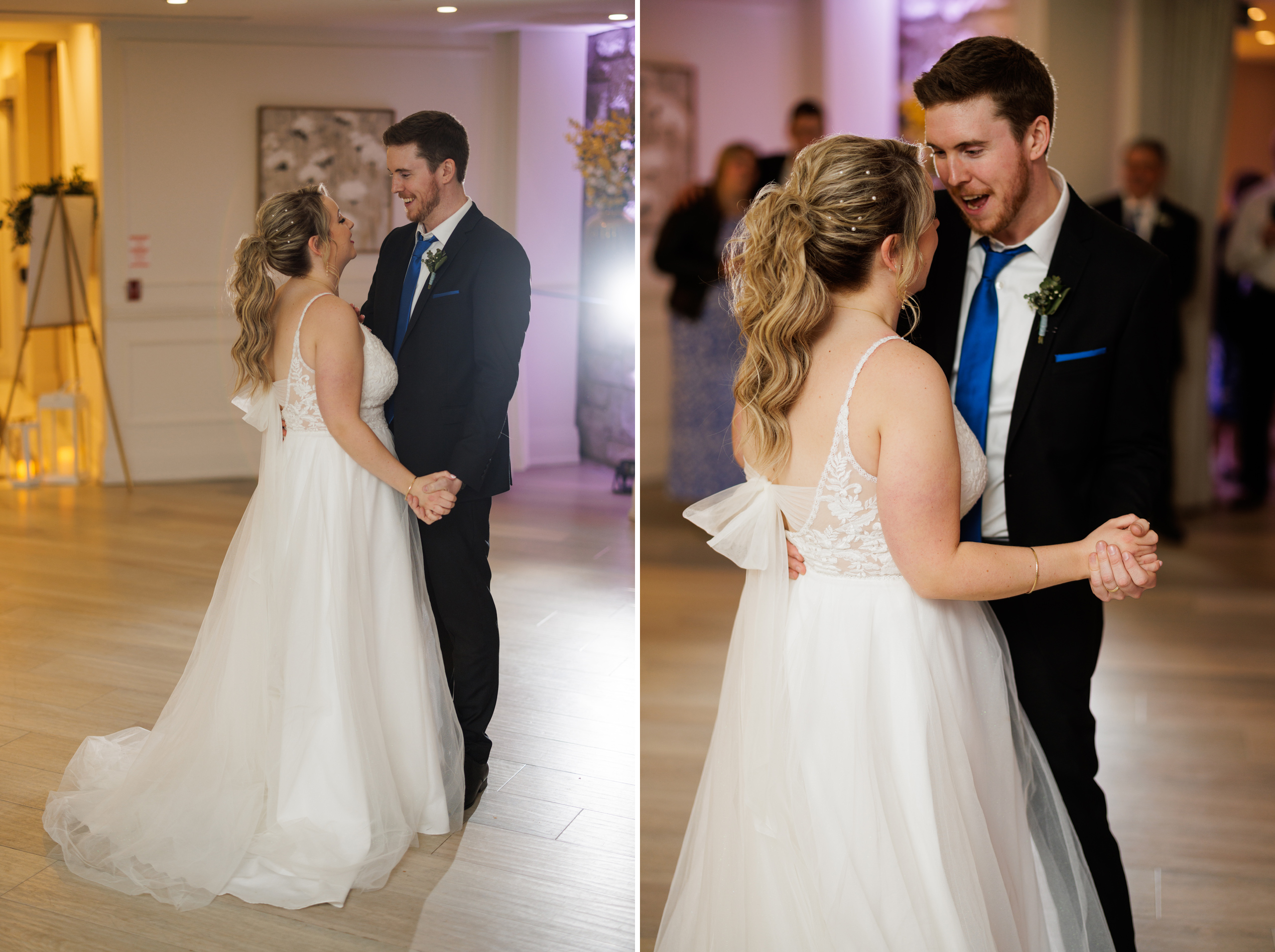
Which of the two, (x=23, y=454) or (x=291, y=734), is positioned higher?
(x=23, y=454)

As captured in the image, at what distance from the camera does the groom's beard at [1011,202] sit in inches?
68.5

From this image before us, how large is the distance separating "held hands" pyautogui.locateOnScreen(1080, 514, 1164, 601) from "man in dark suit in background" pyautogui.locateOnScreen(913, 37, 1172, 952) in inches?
10.5

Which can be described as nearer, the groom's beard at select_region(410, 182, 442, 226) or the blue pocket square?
the blue pocket square

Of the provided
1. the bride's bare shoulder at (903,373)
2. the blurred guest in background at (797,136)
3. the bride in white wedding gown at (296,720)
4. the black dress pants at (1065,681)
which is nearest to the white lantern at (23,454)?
the bride in white wedding gown at (296,720)

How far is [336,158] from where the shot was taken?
6.14ft

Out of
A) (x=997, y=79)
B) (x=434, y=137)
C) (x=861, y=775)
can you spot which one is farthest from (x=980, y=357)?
(x=434, y=137)

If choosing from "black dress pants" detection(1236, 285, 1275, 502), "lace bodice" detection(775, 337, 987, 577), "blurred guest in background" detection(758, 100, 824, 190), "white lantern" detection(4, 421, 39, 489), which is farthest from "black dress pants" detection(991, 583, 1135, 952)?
"black dress pants" detection(1236, 285, 1275, 502)

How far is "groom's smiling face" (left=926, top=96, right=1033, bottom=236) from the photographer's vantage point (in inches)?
66.9

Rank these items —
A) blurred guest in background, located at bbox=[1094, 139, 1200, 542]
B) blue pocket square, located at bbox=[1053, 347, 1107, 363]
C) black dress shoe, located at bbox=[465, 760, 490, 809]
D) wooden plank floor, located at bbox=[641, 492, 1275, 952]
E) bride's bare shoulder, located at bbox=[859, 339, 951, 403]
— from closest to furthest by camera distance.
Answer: bride's bare shoulder, located at bbox=[859, 339, 951, 403] < blue pocket square, located at bbox=[1053, 347, 1107, 363] < black dress shoe, located at bbox=[465, 760, 490, 809] < wooden plank floor, located at bbox=[641, 492, 1275, 952] < blurred guest in background, located at bbox=[1094, 139, 1200, 542]

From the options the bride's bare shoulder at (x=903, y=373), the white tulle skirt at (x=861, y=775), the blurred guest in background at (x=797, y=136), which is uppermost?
the blurred guest in background at (x=797, y=136)

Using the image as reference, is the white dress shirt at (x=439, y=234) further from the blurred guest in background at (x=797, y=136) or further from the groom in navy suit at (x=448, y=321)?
the blurred guest in background at (x=797, y=136)

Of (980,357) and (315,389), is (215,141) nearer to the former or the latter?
(315,389)

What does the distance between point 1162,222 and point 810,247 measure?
509 cm

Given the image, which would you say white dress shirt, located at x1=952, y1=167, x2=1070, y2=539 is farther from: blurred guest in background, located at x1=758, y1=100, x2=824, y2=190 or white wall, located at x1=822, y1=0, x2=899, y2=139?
white wall, located at x1=822, y1=0, x2=899, y2=139
